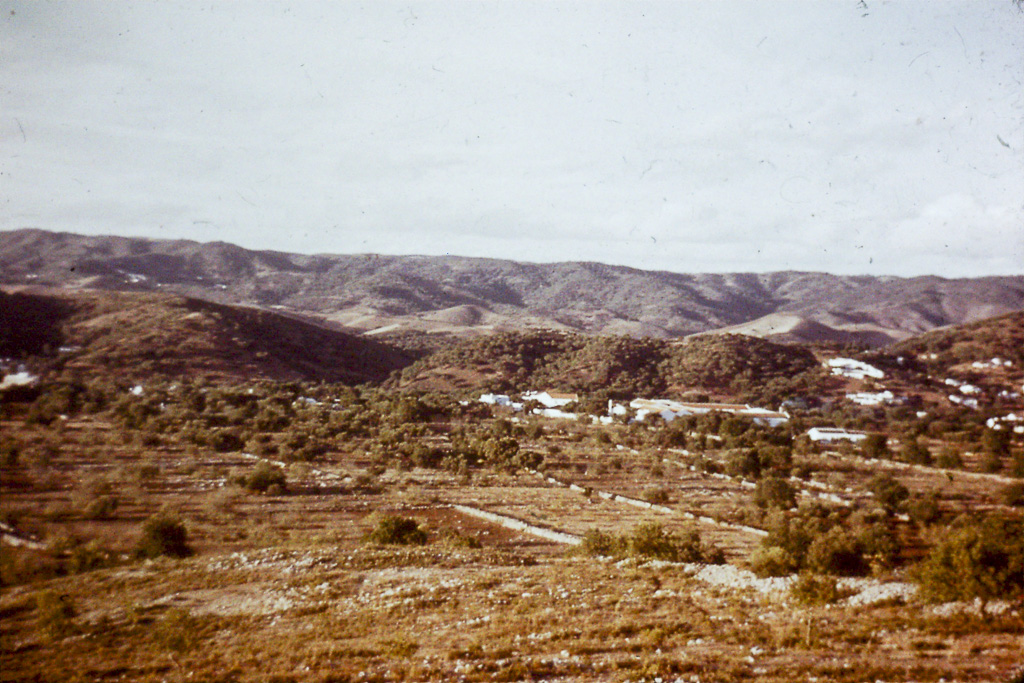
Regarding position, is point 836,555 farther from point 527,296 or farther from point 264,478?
point 527,296

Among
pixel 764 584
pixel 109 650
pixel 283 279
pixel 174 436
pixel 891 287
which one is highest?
pixel 891 287

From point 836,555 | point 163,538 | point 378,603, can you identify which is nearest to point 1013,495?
point 836,555

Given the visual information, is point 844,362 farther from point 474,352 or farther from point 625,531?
point 625,531

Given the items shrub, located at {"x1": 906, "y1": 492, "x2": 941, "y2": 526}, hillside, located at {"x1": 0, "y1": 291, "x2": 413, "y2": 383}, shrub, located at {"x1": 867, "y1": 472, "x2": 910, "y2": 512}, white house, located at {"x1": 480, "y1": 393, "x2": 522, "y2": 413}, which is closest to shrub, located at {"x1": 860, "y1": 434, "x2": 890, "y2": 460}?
shrub, located at {"x1": 867, "y1": 472, "x2": 910, "y2": 512}

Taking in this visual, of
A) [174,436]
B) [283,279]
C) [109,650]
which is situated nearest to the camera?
[109,650]

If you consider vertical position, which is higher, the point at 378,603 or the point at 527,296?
the point at 527,296

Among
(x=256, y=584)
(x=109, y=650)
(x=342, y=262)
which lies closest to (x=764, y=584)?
(x=256, y=584)

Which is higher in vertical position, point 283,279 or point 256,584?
point 283,279
